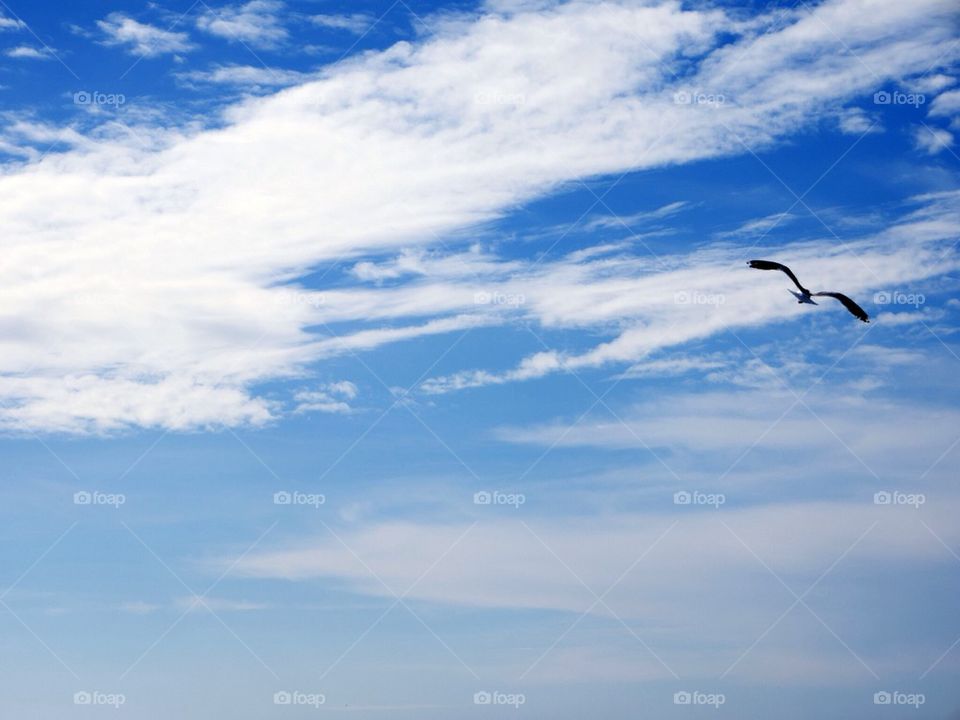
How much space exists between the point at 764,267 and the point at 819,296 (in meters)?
2.82

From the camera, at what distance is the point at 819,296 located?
106 feet

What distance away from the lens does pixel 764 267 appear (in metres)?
33.2
